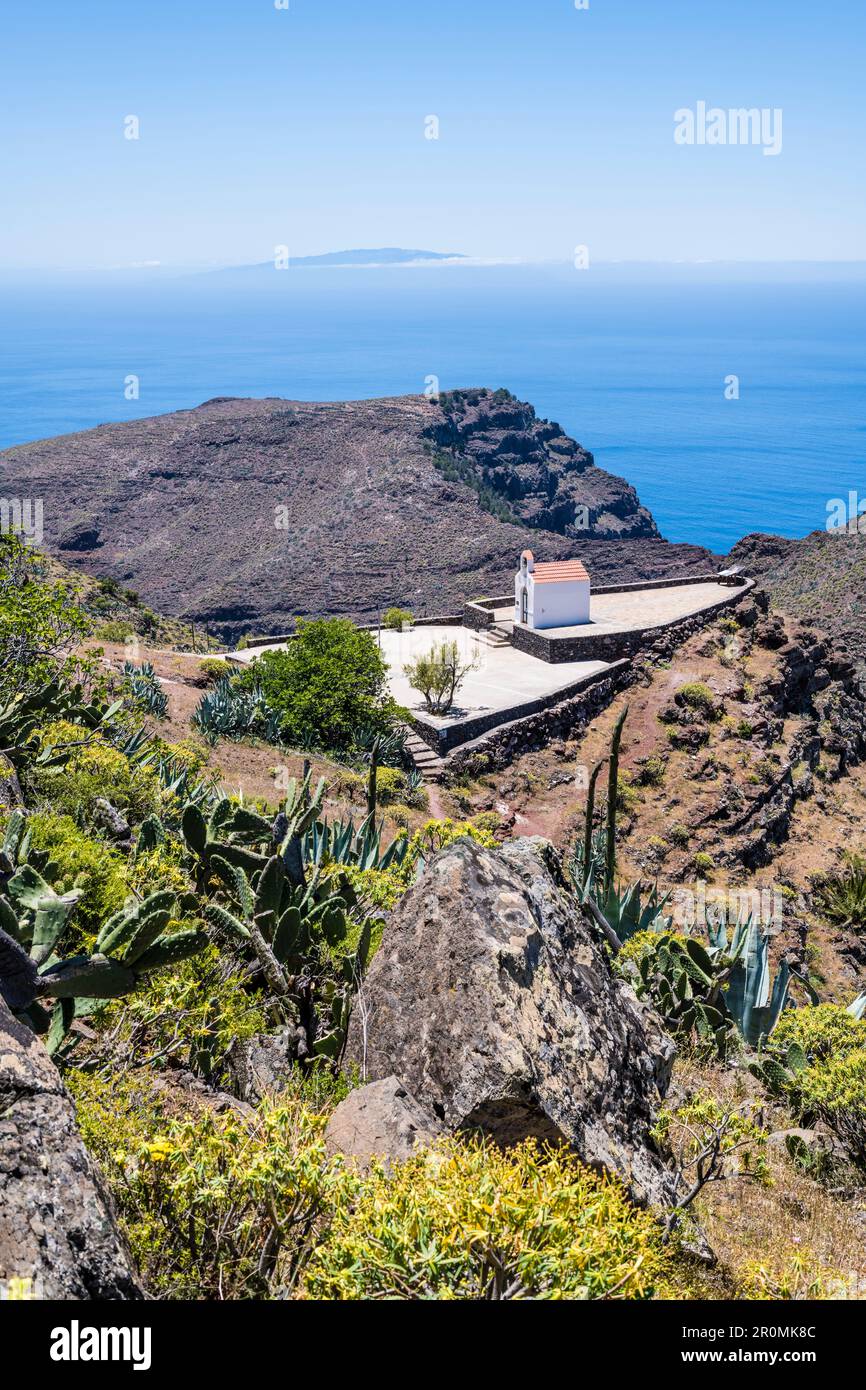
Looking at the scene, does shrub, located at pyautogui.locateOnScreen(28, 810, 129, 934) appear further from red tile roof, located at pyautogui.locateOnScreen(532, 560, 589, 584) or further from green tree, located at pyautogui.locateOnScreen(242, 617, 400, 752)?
red tile roof, located at pyautogui.locateOnScreen(532, 560, 589, 584)

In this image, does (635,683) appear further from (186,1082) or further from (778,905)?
(186,1082)

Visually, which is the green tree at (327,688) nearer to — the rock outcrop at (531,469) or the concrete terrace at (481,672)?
the concrete terrace at (481,672)

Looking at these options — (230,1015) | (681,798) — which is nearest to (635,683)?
(681,798)

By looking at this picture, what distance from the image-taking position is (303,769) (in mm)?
21484

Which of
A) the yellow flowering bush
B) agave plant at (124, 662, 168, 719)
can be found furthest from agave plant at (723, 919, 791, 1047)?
agave plant at (124, 662, 168, 719)

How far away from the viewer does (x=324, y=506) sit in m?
66.9

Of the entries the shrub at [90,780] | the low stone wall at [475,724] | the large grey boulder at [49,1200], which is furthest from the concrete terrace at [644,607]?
the large grey boulder at [49,1200]

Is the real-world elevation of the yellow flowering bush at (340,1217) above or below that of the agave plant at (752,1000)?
above

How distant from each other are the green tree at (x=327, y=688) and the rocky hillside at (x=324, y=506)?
29.1m

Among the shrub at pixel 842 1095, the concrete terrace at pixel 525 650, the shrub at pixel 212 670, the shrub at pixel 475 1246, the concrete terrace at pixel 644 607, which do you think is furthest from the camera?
the concrete terrace at pixel 644 607

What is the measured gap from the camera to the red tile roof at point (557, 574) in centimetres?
2977

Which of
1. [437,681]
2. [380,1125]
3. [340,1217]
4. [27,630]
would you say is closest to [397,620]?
[437,681]

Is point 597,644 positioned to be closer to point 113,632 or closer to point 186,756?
point 113,632
